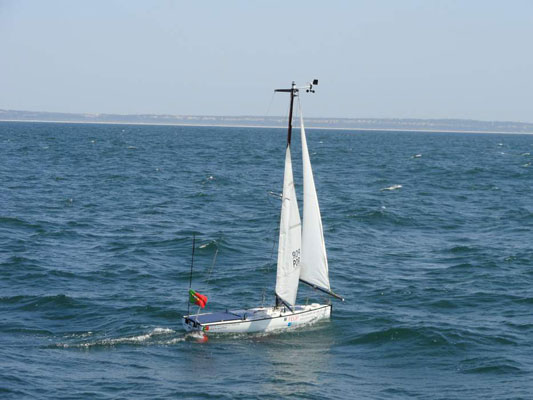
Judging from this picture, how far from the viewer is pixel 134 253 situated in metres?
45.3

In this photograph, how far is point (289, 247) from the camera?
98.5ft

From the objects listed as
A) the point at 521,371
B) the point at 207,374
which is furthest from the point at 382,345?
the point at 207,374

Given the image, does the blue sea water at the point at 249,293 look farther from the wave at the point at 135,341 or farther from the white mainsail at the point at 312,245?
the white mainsail at the point at 312,245

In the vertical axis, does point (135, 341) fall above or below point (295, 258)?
below

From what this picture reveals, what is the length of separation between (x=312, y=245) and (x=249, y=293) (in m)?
7.89

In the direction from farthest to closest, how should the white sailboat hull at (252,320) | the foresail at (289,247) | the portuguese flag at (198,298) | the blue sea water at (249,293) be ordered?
the white sailboat hull at (252,320) < the foresail at (289,247) < the portuguese flag at (198,298) < the blue sea water at (249,293)

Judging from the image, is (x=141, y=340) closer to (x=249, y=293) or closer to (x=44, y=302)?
(x=44, y=302)

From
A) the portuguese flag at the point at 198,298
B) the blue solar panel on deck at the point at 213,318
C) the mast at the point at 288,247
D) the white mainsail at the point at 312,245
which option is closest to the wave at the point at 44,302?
the blue solar panel on deck at the point at 213,318

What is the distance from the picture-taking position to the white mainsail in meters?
29.9

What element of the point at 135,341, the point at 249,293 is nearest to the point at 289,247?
the point at 135,341

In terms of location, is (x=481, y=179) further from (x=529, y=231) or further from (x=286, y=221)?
(x=286, y=221)

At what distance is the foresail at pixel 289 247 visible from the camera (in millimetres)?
29250

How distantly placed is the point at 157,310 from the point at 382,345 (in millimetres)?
10868

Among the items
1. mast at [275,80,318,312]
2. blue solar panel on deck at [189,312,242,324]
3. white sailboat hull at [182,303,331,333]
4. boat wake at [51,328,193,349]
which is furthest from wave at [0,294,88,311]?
mast at [275,80,318,312]
